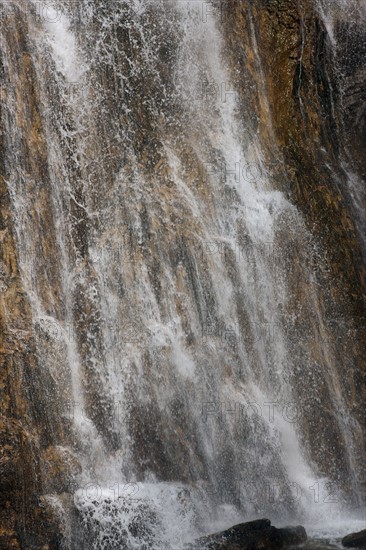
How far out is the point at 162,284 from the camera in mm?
12125

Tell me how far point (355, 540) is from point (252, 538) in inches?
50.6

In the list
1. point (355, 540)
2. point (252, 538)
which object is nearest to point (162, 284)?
point (252, 538)

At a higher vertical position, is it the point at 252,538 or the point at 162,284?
the point at 162,284

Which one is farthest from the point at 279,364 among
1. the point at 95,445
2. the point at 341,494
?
the point at 95,445

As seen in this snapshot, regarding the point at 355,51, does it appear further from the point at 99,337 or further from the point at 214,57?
the point at 99,337

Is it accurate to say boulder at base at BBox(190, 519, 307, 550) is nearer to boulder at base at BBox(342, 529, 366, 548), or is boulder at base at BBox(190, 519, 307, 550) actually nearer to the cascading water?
boulder at base at BBox(342, 529, 366, 548)

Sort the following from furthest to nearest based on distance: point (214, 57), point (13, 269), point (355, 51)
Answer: point (355, 51)
point (214, 57)
point (13, 269)

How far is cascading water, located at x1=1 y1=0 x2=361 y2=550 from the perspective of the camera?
11586 millimetres

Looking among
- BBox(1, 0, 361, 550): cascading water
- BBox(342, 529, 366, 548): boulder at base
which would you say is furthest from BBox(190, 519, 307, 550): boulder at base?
BBox(1, 0, 361, 550): cascading water

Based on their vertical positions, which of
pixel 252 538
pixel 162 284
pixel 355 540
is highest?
pixel 162 284

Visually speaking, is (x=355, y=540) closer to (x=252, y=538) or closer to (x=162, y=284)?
(x=252, y=538)

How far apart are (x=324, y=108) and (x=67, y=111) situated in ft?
13.7

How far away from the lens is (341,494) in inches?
483

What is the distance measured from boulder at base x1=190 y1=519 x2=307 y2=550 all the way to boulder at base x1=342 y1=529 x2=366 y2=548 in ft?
1.87
